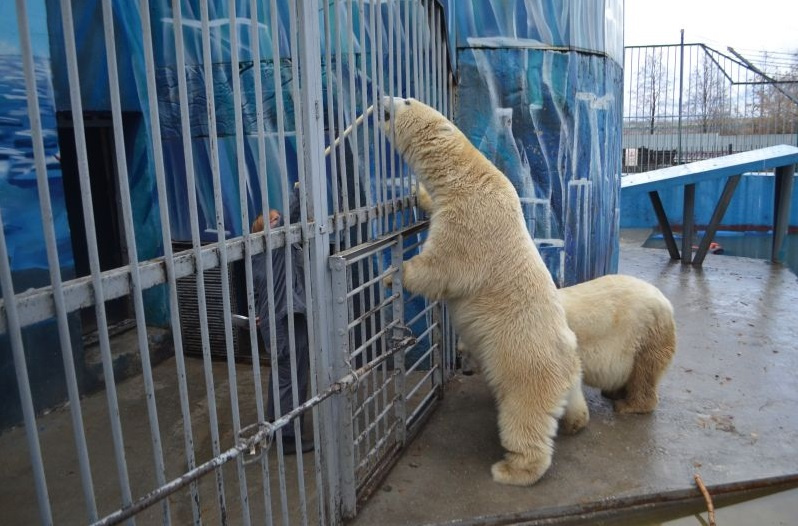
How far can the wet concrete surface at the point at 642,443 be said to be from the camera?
11.9 feet

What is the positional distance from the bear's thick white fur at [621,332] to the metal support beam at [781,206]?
22.8 feet

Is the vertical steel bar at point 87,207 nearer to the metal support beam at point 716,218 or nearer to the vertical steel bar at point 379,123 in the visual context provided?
the vertical steel bar at point 379,123

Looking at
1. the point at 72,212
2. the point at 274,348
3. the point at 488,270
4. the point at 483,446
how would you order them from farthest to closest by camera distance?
the point at 72,212 → the point at 483,446 → the point at 488,270 → the point at 274,348

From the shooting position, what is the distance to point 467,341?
3920 millimetres

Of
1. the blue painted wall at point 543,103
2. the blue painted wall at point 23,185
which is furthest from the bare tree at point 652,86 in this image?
the blue painted wall at point 23,185

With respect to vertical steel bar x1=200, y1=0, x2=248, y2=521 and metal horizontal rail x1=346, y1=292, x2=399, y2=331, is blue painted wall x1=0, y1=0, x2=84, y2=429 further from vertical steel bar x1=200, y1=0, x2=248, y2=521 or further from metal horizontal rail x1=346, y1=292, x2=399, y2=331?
vertical steel bar x1=200, y1=0, x2=248, y2=521

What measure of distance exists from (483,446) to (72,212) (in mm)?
4433

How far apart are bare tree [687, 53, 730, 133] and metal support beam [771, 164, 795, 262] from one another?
536 cm

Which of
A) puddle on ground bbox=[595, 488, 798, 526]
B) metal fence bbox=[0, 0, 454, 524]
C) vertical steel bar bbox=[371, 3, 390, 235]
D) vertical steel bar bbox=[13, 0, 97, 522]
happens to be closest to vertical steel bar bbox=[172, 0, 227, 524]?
metal fence bbox=[0, 0, 454, 524]

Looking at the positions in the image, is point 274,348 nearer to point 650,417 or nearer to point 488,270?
point 488,270

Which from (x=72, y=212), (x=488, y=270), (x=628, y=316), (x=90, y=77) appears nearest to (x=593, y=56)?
(x=628, y=316)

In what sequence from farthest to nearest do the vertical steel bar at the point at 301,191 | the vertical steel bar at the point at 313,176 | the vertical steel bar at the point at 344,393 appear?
the vertical steel bar at the point at 344,393 < the vertical steel bar at the point at 313,176 < the vertical steel bar at the point at 301,191

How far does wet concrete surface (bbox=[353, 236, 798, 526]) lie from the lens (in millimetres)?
3619

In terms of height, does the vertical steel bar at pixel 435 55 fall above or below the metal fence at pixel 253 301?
above
